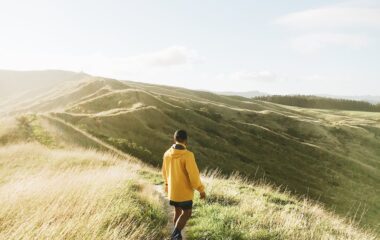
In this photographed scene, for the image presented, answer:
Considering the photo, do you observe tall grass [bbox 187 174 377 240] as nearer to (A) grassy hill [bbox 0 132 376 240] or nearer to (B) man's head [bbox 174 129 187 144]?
(A) grassy hill [bbox 0 132 376 240]

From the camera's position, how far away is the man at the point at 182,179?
953 centimetres

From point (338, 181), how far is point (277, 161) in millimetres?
8879

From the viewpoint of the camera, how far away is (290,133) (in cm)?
8925

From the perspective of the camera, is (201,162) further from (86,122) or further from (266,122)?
(266,122)

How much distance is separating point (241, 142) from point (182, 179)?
60152 mm

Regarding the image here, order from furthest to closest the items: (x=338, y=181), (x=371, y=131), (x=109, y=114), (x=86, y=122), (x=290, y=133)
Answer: (x=371, y=131), (x=290, y=133), (x=338, y=181), (x=109, y=114), (x=86, y=122)

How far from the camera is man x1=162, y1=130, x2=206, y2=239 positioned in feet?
31.3

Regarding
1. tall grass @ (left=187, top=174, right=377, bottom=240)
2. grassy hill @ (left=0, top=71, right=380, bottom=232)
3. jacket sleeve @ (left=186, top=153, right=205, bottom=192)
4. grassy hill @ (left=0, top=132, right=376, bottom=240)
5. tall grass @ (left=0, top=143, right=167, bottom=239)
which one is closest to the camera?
tall grass @ (left=0, top=143, right=167, bottom=239)

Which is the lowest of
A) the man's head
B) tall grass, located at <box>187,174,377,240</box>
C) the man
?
tall grass, located at <box>187,174,377,240</box>

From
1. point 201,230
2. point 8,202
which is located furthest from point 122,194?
point 8,202

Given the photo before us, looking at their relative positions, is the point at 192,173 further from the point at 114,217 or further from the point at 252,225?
the point at 252,225

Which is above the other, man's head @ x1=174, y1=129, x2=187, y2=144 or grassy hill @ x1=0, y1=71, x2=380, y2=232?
man's head @ x1=174, y1=129, x2=187, y2=144

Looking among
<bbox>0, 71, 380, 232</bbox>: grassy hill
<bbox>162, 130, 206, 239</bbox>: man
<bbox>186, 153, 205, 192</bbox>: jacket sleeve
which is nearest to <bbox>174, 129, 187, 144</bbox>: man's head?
<bbox>162, 130, 206, 239</bbox>: man

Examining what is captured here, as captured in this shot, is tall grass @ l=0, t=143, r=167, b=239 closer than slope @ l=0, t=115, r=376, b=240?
Yes
